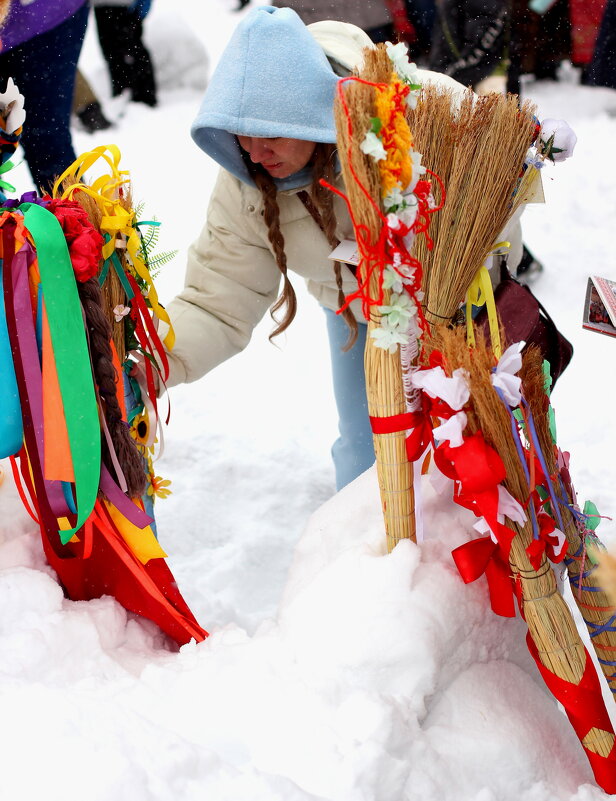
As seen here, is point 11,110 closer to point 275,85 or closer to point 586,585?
point 275,85

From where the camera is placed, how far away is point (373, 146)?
107 centimetres

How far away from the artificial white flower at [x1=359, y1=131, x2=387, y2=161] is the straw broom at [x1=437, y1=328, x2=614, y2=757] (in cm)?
26

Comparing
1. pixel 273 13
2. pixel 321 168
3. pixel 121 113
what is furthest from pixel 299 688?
pixel 121 113

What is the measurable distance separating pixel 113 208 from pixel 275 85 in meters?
0.39

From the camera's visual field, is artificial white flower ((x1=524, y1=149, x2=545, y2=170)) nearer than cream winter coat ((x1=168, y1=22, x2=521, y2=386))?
Yes

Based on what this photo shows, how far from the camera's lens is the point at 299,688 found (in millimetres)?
1151

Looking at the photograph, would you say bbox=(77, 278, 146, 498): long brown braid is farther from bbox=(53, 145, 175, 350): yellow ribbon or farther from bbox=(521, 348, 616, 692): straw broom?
bbox=(521, 348, 616, 692): straw broom

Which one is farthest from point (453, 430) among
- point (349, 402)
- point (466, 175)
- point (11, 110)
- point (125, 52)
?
point (125, 52)

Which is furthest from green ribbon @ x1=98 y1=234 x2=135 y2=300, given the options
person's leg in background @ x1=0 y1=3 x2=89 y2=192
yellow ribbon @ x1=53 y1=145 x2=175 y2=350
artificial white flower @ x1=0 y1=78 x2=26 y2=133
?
person's leg in background @ x1=0 y1=3 x2=89 y2=192

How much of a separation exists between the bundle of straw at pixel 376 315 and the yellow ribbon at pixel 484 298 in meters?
0.29

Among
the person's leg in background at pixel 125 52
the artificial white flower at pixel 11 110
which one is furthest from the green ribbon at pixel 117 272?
the person's leg in background at pixel 125 52

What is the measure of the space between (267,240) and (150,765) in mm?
1118

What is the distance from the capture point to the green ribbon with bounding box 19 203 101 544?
130 centimetres

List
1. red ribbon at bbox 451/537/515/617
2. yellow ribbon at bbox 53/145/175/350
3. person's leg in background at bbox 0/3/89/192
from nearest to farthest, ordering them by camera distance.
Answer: red ribbon at bbox 451/537/515/617
yellow ribbon at bbox 53/145/175/350
person's leg in background at bbox 0/3/89/192
